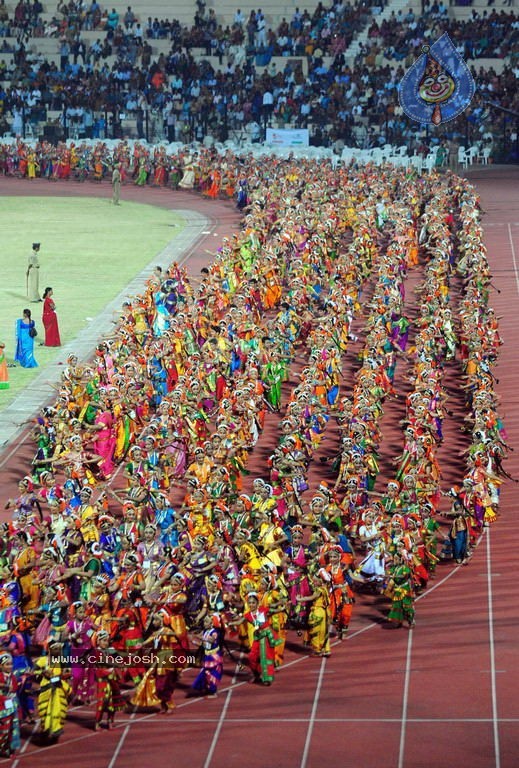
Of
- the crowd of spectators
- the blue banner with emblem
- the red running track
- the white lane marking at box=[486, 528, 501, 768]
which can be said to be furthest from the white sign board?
the red running track

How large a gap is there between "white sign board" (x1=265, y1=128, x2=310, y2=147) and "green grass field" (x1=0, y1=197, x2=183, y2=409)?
710 centimetres

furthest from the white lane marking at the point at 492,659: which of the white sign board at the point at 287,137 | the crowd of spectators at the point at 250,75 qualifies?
the crowd of spectators at the point at 250,75

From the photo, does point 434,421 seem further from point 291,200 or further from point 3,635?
point 291,200

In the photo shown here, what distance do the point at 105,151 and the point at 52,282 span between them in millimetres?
18657

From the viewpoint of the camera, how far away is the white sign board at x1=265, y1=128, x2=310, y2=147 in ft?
176

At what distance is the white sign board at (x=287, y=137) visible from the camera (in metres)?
53.5

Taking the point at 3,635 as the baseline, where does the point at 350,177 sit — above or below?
above

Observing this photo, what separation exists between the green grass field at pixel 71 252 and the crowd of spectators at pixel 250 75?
29.2 ft

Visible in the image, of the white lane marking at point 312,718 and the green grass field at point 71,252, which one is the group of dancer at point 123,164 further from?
the white lane marking at point 312,718

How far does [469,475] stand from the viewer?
20.4 m

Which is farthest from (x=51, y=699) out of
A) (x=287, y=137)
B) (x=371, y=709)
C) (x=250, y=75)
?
(x=250, y=75)

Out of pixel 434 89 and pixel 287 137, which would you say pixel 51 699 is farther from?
pixel 287 137

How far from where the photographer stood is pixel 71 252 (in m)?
40.3

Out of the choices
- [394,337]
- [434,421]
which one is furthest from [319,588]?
[394,337]
